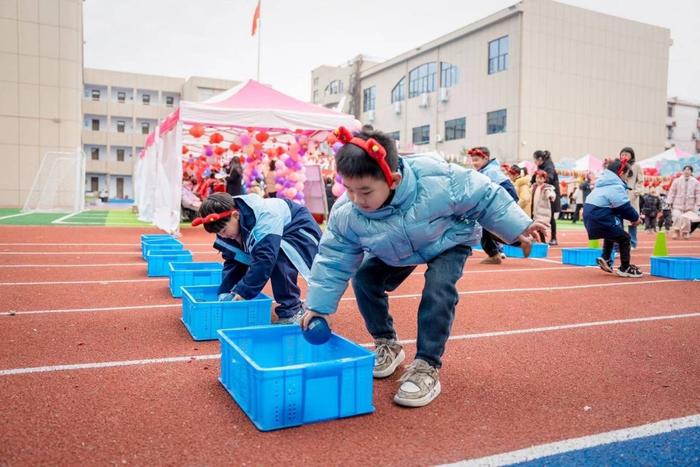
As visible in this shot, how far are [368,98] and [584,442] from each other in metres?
47.4

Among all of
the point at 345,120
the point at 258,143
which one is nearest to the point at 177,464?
the point at 345,120

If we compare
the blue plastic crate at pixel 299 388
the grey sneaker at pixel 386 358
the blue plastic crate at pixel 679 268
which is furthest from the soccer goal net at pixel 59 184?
the blue plastic crate at pixel 299 388

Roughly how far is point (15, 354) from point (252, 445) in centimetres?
220

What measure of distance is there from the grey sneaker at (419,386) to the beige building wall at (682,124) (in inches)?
2275

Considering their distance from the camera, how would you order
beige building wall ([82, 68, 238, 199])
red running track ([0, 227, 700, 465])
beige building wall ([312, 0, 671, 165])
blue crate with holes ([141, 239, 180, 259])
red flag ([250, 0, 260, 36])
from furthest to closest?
beige building wall ([82, 68, 238, 199]) < beige building wall ([312, 0, 671, 165]) < red flag ([250, 0, 260, 36]) < blue crate with holes ([141, 239, 180, 259]) < red running track ([0, 227, 700, 465])

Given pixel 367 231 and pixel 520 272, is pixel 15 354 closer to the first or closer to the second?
pixel 367 231

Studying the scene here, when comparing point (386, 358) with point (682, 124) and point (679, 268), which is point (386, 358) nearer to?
Result: point (679, 268)

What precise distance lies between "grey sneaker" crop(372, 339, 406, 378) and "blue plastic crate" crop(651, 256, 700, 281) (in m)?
6.15

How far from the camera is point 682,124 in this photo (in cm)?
5322

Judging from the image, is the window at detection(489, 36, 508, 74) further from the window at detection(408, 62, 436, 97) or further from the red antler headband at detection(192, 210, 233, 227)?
the red antler headband at detection(192, 210, 233, 227)

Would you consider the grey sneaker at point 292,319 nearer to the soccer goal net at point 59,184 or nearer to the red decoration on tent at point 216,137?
the red decoration on tent at point 216,137

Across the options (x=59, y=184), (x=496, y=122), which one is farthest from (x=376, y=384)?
(x=496, y=122)

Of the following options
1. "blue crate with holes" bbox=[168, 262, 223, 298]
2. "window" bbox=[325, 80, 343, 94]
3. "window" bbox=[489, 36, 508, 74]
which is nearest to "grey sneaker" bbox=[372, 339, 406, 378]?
"blue crate with holes" bbox=[168, 262, 223, 298]

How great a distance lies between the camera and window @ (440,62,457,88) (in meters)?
37.3
